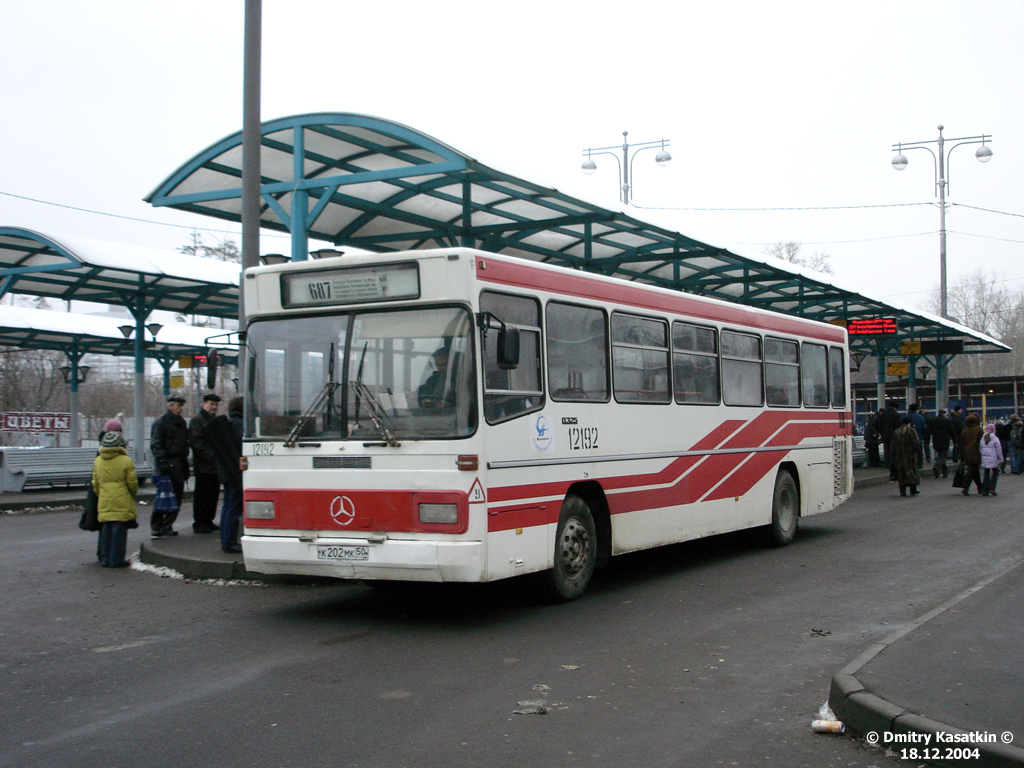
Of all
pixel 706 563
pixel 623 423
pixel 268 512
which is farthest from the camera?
pixel 706 563

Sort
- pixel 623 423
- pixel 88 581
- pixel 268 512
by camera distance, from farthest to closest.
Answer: pixel 88 581 < pixel 623 423 < pixel 268 512

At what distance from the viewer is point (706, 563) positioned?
12328 mm

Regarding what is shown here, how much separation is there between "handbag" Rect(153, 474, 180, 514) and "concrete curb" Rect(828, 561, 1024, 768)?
10.4 metres

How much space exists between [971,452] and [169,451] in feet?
53.0

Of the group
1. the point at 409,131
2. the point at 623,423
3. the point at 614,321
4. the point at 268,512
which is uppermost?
the point at 409,131

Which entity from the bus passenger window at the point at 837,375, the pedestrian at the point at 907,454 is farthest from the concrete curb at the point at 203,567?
the pedestrian at the point at 907,454

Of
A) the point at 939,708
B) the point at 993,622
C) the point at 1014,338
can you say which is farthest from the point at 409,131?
the point at 1014,338

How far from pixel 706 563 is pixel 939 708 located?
23.3 ft

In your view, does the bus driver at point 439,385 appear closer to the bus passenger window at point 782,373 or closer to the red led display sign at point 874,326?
the bus passenger window at point 782,373

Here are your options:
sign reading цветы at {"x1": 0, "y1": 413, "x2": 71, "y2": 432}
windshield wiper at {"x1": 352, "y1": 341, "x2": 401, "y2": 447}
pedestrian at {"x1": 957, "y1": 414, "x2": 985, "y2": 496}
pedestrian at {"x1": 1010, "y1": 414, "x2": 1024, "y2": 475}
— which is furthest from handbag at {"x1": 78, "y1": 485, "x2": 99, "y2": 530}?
pedestrian at {"x1": 1010, "y1": 414, "x2": 1024, "y2": 475}

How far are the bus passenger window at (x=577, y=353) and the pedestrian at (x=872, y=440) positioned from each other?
19.3m

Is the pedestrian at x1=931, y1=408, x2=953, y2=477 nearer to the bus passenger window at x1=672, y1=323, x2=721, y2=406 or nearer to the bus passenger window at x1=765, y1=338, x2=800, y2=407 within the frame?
the bus passenger window at x1=765, y1=338, x2=800, y2=407

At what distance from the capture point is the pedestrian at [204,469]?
44.2 feet

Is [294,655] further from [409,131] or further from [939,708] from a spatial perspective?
[409,131]
